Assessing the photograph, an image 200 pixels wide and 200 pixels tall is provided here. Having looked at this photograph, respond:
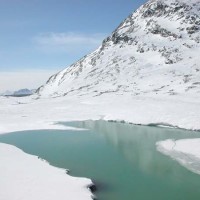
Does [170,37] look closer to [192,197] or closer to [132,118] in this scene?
[132,118]

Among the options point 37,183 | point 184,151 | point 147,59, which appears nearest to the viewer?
point 37,183

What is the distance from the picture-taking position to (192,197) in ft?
78.6

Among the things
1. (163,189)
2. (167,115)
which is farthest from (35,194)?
(167,115)

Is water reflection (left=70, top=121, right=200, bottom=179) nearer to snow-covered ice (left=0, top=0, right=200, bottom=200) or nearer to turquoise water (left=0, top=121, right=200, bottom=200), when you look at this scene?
turquoise water (left=0, top=121, right=200, bottom=200)

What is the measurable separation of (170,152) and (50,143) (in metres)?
16.1

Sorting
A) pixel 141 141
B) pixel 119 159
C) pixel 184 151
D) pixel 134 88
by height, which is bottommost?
pixel 119 159

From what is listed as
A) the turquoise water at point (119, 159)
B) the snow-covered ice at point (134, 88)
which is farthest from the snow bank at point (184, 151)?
the turquoise water at point (119, 159)

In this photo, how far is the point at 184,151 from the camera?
37656mm

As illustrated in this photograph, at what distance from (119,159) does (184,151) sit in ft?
25.4

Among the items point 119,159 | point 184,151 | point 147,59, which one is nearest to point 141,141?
point 184,151

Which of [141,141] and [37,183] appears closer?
[37,183]

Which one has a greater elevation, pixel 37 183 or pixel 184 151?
pixel 37 183

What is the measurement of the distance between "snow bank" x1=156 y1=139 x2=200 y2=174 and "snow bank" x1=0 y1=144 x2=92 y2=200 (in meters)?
11.5

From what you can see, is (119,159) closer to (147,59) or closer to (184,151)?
(184,151)
